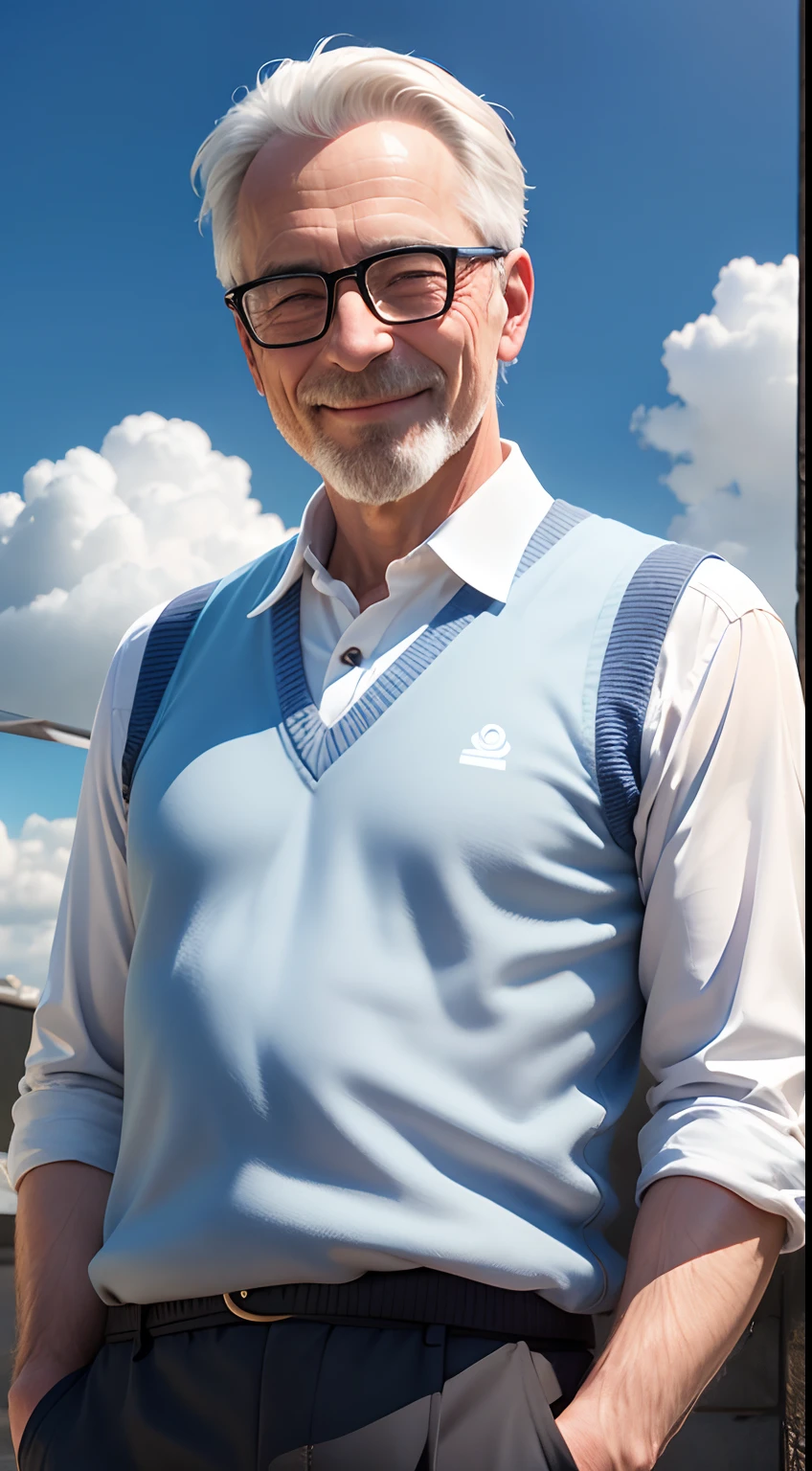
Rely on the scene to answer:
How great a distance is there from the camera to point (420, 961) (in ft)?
2.93

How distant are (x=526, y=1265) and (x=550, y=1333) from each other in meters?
0.07

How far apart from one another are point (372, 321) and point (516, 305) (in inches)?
7.9

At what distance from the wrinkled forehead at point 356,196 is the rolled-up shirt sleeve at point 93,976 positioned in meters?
0.41

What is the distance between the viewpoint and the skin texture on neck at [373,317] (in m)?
1.05

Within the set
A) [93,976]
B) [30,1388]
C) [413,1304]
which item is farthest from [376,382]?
[30,1388]

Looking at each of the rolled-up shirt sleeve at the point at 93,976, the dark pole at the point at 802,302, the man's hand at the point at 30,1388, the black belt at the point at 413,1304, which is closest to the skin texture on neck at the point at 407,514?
the rolled-up shirt sleeve at the point at 93,976

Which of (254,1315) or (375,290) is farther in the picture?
(375,290)

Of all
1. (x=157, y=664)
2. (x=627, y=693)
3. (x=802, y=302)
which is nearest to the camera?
(x=802, y=302)

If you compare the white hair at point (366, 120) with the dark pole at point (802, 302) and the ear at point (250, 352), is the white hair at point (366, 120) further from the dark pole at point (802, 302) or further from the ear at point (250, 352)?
the dark pole at point (802, 302)

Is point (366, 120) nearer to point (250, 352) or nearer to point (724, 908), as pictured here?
point (250, 352)

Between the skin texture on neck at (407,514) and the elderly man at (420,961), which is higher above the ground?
the skin texture on neck at (407,514)

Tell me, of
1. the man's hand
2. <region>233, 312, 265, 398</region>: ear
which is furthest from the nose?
the man's hand

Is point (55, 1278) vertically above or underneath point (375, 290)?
underneath

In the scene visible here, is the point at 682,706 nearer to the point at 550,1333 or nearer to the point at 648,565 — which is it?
the point at 648,565
